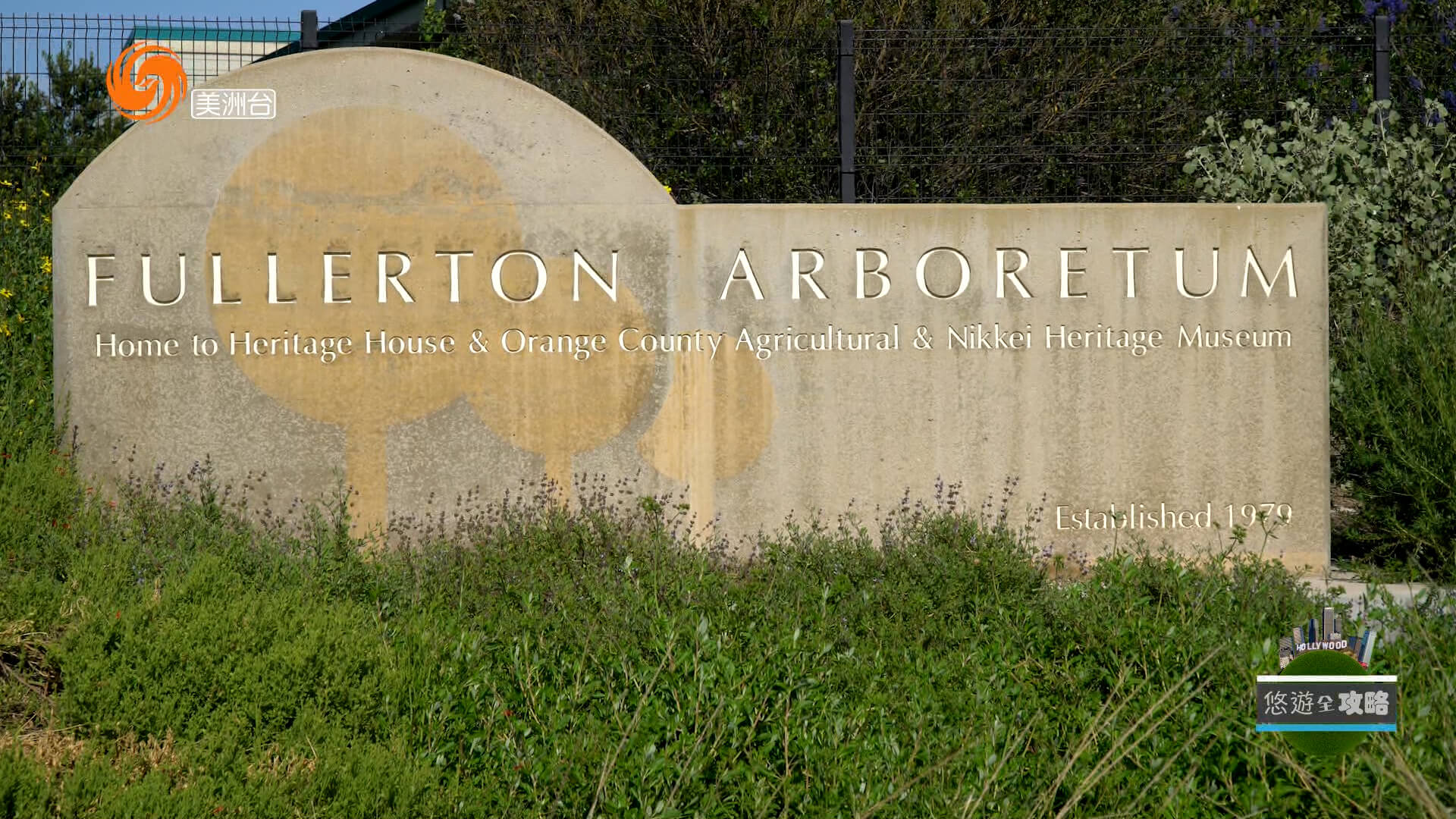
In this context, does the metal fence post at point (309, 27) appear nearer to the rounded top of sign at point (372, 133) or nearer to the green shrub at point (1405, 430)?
the rounded top of sign at point (372, 133)

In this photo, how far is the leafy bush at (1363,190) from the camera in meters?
7.95

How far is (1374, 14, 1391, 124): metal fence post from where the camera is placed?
8844mm

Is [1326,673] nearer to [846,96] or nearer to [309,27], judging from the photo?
[846,96]

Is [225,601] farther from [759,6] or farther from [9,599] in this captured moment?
[759,6]

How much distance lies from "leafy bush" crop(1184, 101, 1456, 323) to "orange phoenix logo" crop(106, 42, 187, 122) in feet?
19.6

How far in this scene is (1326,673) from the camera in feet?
9.41

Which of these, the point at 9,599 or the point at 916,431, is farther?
the point at 916,431

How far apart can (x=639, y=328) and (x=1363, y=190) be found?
4.72m

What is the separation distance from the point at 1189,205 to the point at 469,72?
11.8ft

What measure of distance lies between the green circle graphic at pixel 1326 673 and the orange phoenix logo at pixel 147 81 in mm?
5625

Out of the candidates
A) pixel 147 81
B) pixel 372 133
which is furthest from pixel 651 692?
pixel 147 81

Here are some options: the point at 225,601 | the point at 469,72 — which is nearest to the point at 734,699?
the point at 225,601

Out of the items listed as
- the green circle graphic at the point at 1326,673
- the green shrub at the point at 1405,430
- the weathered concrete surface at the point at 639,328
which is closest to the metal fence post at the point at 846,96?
the weathered concrete surface at the point at 639,328

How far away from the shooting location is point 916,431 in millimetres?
6523
